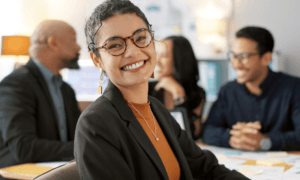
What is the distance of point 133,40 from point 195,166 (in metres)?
0.56

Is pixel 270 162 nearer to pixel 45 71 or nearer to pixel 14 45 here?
pixel 45 71

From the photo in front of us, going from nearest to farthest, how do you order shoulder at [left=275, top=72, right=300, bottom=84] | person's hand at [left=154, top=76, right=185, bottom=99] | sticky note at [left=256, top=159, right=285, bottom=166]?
sticky note at [left=256, top=159, right=285, bottom=166]
shoulder at [left=275, top=72, right=300, bottom=84]
person's hand at [left=154, top=76, right=185, bottom=99]

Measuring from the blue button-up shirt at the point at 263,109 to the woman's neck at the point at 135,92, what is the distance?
3.52 feet

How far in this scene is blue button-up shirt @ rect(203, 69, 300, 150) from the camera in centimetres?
199

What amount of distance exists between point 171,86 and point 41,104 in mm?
1034

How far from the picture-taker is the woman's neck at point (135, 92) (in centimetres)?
99

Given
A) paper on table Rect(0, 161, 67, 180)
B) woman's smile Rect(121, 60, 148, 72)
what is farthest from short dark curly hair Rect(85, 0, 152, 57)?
paper on table Rect(0, 161, 67, 180)

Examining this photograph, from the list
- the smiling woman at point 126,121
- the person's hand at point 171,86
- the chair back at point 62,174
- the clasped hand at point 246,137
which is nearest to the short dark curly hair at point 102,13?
the smiling woman at point 126,121

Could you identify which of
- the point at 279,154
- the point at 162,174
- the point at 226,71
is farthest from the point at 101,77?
the point at 226,71

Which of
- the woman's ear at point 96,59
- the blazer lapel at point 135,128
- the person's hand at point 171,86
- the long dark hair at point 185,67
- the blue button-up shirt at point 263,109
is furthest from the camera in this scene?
the long dark hair at point 185,67

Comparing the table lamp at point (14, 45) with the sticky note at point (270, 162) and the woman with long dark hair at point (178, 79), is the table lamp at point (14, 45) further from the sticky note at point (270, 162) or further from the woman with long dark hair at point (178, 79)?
the sticky note at point (270, 162)

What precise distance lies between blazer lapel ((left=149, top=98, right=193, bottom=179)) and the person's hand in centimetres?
121

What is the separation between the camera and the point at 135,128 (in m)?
0.90

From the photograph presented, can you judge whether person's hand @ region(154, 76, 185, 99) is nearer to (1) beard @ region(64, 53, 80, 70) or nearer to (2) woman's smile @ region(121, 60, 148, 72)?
(1) beard @ region(64, 53, 80, 70)
